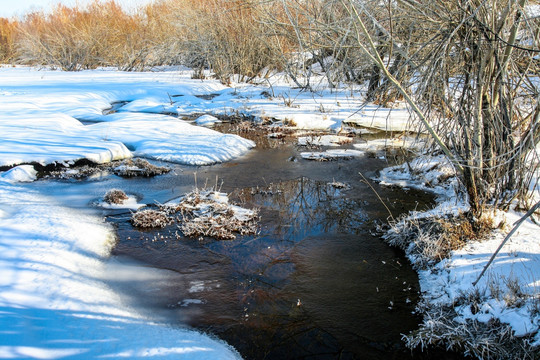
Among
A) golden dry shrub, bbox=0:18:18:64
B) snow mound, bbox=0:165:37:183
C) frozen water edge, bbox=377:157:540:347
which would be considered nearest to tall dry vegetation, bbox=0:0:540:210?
golden dry shrub, bbox=0:18:18:64

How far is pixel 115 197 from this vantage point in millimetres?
7195

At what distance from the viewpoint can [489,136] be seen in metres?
5.52

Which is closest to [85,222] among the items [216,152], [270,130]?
[216,152]

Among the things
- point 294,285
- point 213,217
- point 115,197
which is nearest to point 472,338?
point 294,285

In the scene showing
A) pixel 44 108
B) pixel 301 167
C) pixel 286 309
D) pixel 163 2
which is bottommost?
pixel 286 309

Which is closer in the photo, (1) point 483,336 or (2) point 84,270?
(1) point 483,336

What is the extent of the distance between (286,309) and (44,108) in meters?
13.3

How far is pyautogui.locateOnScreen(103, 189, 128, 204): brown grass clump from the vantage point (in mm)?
7168

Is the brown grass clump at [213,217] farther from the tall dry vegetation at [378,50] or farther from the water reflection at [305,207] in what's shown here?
the tall dry vegetation at [378,50]

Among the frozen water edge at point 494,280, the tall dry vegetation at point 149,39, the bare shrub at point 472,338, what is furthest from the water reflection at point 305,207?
the tall dry vegetation at point 149,39

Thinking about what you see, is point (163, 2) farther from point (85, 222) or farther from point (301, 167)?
point (85, 222)

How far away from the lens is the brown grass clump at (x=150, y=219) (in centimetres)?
641

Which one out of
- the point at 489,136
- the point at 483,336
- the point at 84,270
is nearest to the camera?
the point at 483,336

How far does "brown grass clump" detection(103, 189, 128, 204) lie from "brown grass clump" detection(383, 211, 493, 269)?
4737 millimetres
